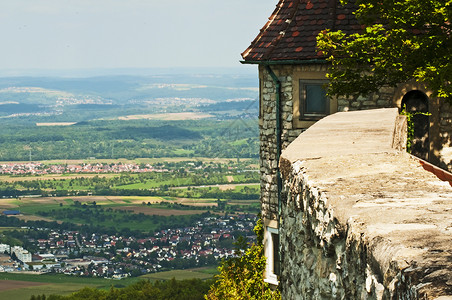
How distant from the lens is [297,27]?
17.6m

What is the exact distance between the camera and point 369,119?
10086 mm

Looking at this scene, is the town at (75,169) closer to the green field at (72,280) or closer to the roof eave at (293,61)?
the green field at (72,280)

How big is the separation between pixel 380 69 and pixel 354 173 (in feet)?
26.0

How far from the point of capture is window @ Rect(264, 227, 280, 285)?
1788 centimetres

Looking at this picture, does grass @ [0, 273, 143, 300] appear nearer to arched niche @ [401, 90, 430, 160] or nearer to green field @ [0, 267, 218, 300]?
green field @ [0, 267, 218, 300]

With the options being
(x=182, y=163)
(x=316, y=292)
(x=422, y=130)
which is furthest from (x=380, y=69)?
(x=182, y=163)

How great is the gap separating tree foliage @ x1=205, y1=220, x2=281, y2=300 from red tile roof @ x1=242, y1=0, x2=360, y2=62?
382 cm

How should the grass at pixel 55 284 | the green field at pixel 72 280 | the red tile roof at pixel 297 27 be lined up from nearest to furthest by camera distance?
the red tile roof at pixel 297 27 < the grass at pixel 55 284 < the green field at pixel 72 280

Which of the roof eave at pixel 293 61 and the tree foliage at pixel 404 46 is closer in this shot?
the tree foliage at pixel 404 46

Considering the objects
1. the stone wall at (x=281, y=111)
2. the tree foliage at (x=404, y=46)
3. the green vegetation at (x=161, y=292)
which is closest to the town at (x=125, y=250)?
the green vegetation at (x=161, y=292)

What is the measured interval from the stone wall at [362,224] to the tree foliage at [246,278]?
9.78 metres

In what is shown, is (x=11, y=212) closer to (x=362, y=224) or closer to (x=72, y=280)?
(x=72, y=280)

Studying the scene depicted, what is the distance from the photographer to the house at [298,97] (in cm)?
1595

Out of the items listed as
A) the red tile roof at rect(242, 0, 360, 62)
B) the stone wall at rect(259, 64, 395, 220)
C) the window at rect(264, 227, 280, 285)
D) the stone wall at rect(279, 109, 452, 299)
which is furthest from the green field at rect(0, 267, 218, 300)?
the stone wall at rect(279, 109, 452, 299)
